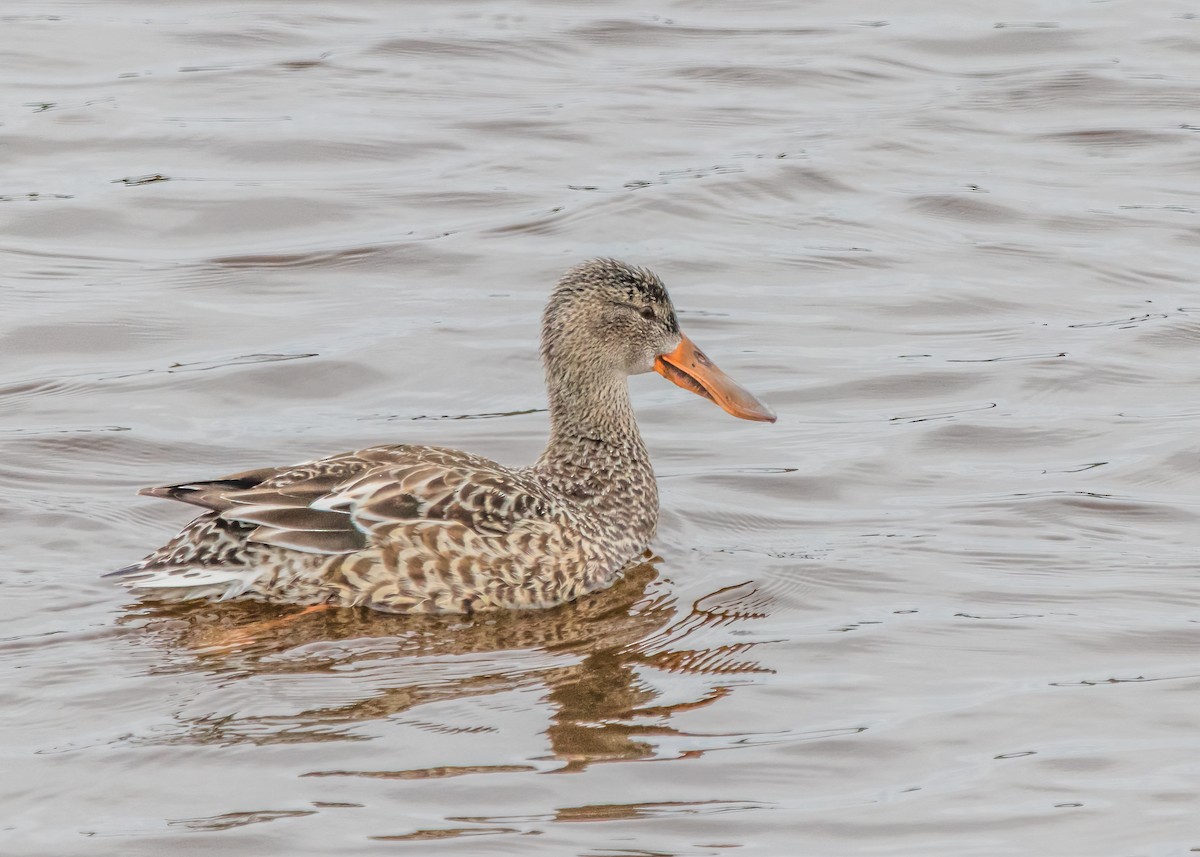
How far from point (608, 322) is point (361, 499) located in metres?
1.70

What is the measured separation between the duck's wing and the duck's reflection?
1.13 feet

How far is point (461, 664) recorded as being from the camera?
734 centimetres

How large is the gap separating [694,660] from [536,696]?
77 cm

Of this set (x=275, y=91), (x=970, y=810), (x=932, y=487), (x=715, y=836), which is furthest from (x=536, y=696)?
(x=275, y=91)

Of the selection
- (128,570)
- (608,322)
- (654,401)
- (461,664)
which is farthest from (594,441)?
(128,570)

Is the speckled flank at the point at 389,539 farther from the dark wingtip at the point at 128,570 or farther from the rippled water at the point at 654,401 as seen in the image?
the rippled water at the point at 654,401

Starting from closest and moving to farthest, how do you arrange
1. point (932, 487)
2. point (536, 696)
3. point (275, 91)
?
point (536, 696)
point (932, 487)
point (275, 91)

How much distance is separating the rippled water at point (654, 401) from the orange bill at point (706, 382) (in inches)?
20.5

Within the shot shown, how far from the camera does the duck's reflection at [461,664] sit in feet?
22.3

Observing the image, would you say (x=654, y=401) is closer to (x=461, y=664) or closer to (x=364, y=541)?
(x=364, y=541)

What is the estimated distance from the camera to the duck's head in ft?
29.1

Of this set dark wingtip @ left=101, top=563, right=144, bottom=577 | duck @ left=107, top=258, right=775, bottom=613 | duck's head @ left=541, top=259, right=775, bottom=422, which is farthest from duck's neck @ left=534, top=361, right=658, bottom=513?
dark wingtip @ left=101, top=563, right=144, bottom=577

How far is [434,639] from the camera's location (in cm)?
758

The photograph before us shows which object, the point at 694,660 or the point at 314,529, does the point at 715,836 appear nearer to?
the point at 694,660
